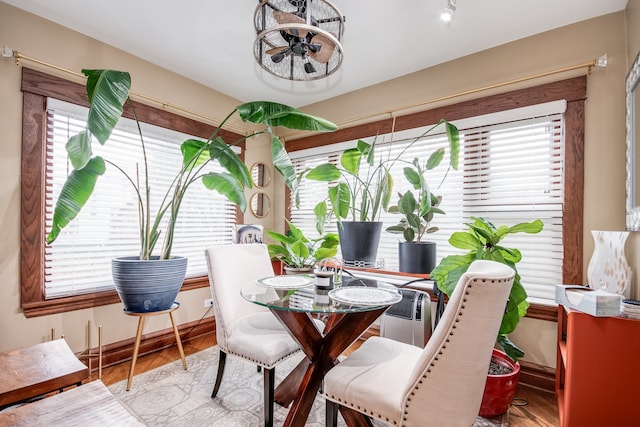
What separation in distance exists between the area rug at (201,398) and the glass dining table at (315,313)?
344 millimetres

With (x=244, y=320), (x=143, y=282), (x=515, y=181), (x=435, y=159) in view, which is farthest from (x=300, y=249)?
(x=515, y=181)

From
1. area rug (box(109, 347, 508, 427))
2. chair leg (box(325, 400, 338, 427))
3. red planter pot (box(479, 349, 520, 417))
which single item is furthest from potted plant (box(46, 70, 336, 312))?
red planter pot (box(479, 349, 520, 417))

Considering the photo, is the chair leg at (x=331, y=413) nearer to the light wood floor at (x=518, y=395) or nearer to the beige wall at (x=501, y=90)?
the light wood floor at (x=518, y=395)

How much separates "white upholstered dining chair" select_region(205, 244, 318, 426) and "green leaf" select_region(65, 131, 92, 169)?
87 cm

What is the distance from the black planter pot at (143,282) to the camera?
1.94 metres

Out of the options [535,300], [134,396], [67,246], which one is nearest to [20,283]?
[67,246]

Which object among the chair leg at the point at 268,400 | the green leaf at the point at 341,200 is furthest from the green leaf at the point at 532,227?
the chair leg at the point at 268,400

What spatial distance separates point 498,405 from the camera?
1739mm

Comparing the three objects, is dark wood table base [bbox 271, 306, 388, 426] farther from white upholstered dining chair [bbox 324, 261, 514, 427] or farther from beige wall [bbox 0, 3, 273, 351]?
beige wall [bbox 0, 3, 273, 351]

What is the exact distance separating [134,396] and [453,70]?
138 inches

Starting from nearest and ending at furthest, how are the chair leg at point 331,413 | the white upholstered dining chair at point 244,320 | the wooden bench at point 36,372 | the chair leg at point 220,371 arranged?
the wooden bench at point 36,372
the chair leg at point 331,413
the white upholstered dining chair at point 244,320
the chair leg at point 220,371

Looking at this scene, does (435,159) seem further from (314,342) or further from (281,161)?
(314,342)

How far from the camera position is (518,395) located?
6.59ft

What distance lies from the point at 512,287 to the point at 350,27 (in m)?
2.07
